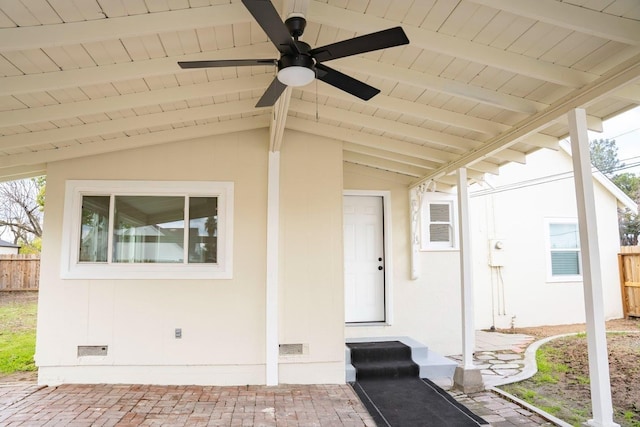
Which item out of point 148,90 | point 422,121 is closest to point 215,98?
point 148,90

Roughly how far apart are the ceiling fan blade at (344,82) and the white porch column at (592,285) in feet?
5.63

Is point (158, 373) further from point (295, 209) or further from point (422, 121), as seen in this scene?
point (422, 121)

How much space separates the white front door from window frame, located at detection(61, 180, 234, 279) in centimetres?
201

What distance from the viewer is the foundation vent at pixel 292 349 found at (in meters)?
4.80

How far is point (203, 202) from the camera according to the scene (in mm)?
4984

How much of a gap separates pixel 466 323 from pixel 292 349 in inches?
79.7

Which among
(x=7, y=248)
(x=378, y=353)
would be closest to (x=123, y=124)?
(x=378, y=353)

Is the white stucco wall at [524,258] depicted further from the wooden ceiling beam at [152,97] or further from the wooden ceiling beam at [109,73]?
the wooden ceiling beam at [109,73]

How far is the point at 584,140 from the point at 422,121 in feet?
5.50

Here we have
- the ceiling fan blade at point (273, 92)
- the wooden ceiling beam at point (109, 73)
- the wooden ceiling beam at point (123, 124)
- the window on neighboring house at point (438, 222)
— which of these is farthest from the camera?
the window on neighboring house at point (438, 222)

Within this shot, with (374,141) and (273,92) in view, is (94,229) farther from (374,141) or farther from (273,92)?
(374,141)


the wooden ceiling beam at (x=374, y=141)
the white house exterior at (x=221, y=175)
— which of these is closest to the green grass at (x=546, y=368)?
the white house exterior at (x=221, y=175)

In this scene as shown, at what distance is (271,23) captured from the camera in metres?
1.89

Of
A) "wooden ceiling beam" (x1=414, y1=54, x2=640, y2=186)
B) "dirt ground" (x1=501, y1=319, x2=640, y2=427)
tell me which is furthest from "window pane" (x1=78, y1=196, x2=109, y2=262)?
"dirt ground" (x1=501, y1=319, x2=640, y2=427)
